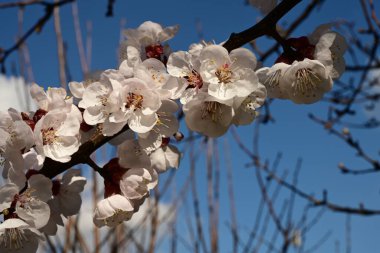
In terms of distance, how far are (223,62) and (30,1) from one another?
1190 millimetres

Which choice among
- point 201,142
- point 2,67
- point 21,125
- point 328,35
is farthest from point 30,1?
point 328,35

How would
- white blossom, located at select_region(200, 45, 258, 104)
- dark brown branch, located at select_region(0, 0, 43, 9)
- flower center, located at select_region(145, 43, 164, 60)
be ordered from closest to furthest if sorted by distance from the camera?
white blossom, located at select_region(200, 45, 258, 104) → flower center, located at select_region(145, 43, 164, 60) → dark brown branch, located at select_region(0, 0, 43, 9)

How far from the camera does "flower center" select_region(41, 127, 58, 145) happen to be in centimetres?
79

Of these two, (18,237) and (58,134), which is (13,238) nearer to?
(18,237)

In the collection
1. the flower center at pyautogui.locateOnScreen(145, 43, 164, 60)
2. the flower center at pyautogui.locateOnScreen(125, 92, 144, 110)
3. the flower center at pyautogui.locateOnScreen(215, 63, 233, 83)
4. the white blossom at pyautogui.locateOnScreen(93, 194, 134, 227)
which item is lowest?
the white blossom at pyautogui.locateOnScreen(93, 194, 134, 227)

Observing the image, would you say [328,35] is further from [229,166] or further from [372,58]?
[229,166]

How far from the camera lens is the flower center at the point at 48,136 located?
79 centimetres

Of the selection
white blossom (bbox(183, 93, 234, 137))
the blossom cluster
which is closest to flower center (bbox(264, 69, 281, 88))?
the blossom cluster

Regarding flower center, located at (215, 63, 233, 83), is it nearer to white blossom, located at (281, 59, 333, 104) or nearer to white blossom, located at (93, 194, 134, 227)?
white blossom, located at (281, 59, 333, 104)

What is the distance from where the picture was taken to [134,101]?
2.50 feet

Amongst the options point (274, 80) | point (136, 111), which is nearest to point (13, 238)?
point (136, 111)

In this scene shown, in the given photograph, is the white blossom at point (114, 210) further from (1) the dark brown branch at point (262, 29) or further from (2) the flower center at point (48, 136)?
(1) the dark brown branch at point (262, 29)

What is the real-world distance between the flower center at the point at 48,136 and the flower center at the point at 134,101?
14cm

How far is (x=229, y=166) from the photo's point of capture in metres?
2.23
